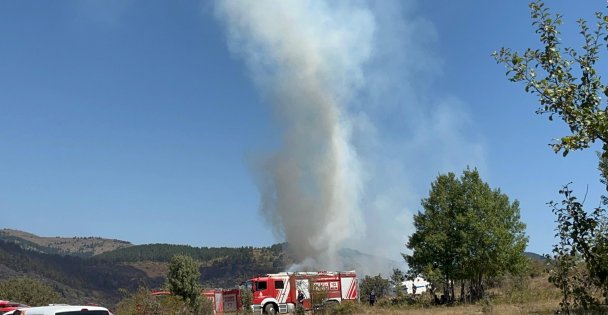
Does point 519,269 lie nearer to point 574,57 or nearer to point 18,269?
point 574,57

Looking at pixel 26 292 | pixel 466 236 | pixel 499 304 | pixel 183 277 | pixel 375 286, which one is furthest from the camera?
pixel 375 286

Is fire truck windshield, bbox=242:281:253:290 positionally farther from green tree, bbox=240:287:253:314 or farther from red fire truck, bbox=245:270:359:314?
green tree, bbox=240:287:253:314

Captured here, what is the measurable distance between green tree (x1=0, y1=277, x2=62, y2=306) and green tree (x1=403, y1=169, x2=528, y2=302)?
139 feet

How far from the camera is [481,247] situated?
46.5 meters

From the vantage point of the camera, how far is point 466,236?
4616cm

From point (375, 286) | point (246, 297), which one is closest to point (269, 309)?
point (246, 297)

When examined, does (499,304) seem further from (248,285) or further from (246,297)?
(248,285)

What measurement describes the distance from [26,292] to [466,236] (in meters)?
49.1

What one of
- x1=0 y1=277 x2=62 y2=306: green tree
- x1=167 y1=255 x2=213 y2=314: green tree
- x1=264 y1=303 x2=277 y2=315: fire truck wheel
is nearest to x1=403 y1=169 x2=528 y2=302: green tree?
x1=264 y1=303 x2=277 y2=315: fire truck wheel

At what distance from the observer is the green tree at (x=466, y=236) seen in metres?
46.4

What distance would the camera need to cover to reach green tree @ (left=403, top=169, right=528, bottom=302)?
46.4 m

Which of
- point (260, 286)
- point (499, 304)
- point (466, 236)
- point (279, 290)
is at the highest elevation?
point (466, 236)

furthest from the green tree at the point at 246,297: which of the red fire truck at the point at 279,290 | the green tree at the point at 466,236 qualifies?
the green tree at the point at 466,236

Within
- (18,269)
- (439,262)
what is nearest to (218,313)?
(439,262)
